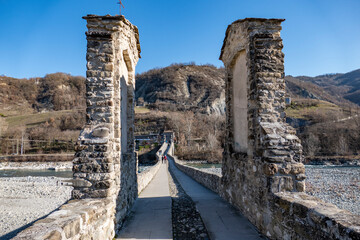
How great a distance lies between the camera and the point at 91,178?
12.6 feet

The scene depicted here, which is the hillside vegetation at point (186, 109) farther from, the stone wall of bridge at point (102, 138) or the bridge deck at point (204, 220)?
the stone wall of bridge at point (102, 138)

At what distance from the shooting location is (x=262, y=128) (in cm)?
419

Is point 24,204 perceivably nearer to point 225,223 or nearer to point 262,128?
point 225,223

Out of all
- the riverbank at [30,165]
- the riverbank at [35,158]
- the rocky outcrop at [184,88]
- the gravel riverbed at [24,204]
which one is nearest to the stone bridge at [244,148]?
the gravel riverbed at [24,204]

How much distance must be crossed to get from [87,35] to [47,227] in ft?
11.4

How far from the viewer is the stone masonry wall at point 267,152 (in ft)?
9.78

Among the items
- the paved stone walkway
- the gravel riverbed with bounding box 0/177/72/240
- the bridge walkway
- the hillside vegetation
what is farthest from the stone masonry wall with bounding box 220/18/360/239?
the hillside vegetation

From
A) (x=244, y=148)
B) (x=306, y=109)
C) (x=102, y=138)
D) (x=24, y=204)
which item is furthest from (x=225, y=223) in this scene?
(x=306, y=109)

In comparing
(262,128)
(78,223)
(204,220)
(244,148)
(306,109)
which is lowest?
(204,220)

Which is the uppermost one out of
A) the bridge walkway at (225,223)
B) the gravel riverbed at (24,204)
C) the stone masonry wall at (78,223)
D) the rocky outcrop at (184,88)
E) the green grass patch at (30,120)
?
the rocky outcrop at (184,88)

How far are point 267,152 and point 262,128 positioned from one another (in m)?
0.48

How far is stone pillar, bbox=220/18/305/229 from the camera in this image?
3.86 metres

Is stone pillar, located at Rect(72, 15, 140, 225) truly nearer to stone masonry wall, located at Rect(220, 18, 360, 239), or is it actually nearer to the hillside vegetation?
stone masonry wall, located at Rect(220, 18, 360, 239)

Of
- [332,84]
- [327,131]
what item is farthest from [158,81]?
A: [332,84]
